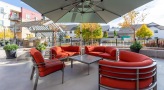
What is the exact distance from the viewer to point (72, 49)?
21.8 feet

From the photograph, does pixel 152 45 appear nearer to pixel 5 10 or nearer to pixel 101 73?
pixel 101 73

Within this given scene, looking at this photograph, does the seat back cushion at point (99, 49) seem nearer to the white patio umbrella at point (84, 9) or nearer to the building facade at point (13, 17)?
the white patio umbrella at point (84, 9)

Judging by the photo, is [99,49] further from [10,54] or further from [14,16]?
[14,16]

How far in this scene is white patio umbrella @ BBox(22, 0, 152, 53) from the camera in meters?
3.53

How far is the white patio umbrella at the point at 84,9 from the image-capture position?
353 cm

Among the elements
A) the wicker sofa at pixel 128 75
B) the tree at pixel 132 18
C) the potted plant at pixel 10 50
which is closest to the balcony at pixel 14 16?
the potted plant at pixel 10 50

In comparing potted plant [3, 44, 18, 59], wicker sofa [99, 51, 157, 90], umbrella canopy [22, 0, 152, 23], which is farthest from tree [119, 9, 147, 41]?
potted plant [3, 44, 18, 59]

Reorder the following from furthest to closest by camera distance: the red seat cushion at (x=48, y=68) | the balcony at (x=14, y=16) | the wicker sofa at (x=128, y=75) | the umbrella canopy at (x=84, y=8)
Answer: the balcony at (x=14, y=16) → the umbrella canopy at (x=84, y=8) → the red seat cushion at (x=48, y=68) → the wicker sofa at (x=128, y=75)

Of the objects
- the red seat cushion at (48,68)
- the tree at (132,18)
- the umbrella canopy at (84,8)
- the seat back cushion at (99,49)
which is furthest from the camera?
the tree at (132,18)

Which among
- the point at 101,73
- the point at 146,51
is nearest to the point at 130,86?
the point at 101,73

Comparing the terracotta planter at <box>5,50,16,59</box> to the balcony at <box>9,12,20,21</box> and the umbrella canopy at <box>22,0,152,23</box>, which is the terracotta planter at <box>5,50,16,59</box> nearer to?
the umbrella canopy at <box>22,0,152,23</box>

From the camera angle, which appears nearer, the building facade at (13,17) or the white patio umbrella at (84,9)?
the white patio umbrella at (84,9)

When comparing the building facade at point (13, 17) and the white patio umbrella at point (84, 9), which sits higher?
the building facade at point (13, 17)

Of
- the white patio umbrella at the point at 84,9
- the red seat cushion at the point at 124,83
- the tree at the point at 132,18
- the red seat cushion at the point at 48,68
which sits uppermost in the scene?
the tree at the point at 132,18
